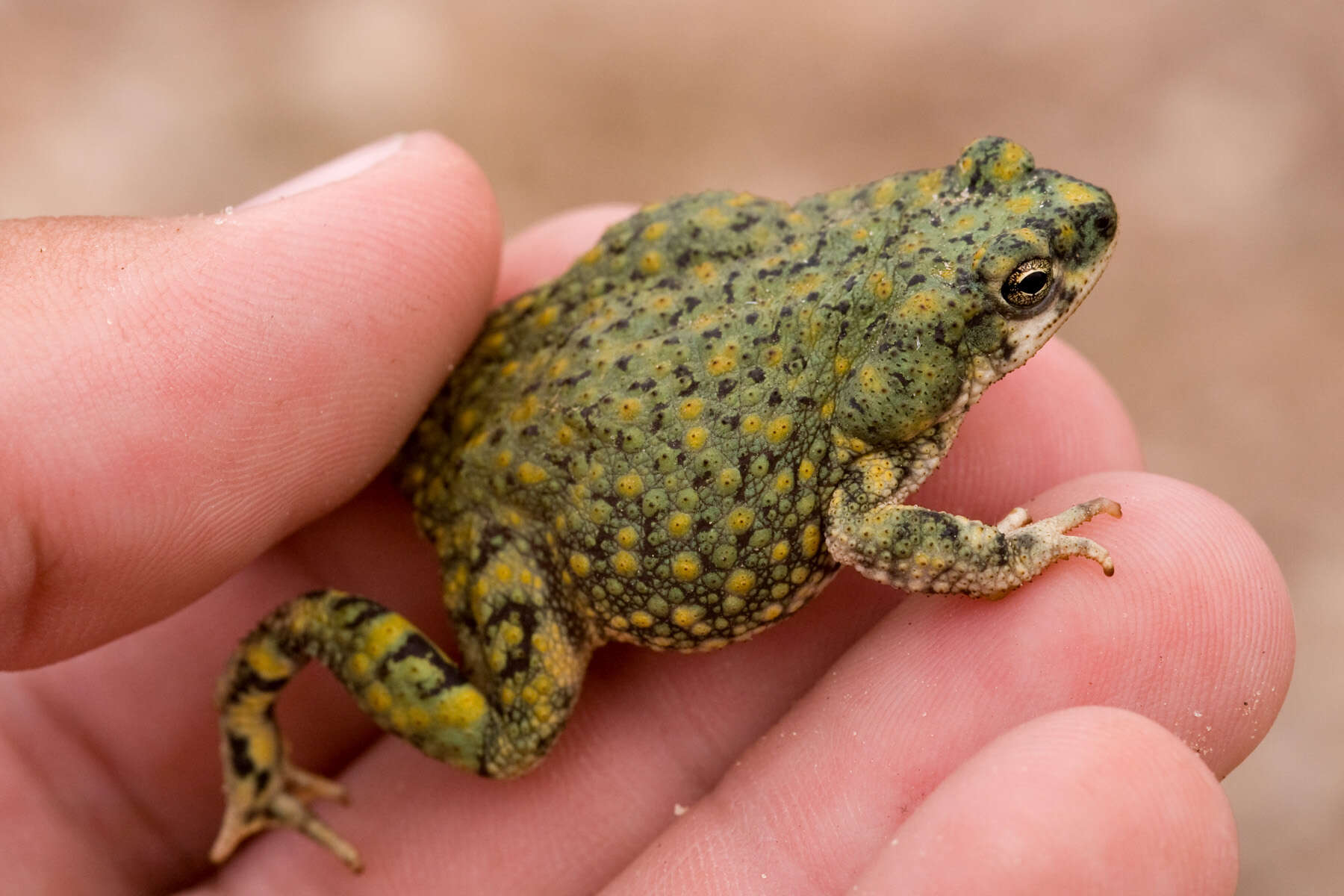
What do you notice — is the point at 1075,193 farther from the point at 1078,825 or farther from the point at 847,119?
the point at 847,119

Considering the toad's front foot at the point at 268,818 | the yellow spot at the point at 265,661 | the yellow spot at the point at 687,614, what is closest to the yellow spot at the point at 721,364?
the yellow spot at the point at 687,614

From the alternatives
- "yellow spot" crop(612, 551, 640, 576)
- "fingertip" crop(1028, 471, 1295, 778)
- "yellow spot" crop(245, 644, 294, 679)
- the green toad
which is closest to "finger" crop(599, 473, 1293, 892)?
"fingertip" crop(1028, 471, 1295, 778)

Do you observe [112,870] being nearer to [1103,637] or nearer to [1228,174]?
[1103,637]

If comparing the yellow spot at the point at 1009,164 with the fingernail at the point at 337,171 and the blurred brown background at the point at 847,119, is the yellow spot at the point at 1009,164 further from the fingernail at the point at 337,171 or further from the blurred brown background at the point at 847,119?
the blurred brown background at the point at 847,119

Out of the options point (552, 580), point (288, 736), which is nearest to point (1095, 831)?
point (552, 580)

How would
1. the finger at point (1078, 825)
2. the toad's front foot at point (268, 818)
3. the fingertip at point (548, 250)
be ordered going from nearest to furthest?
the finger at point (1078, 825)
the toad's front foot at point (268, 818)
the fingertip at point (548, 250)
